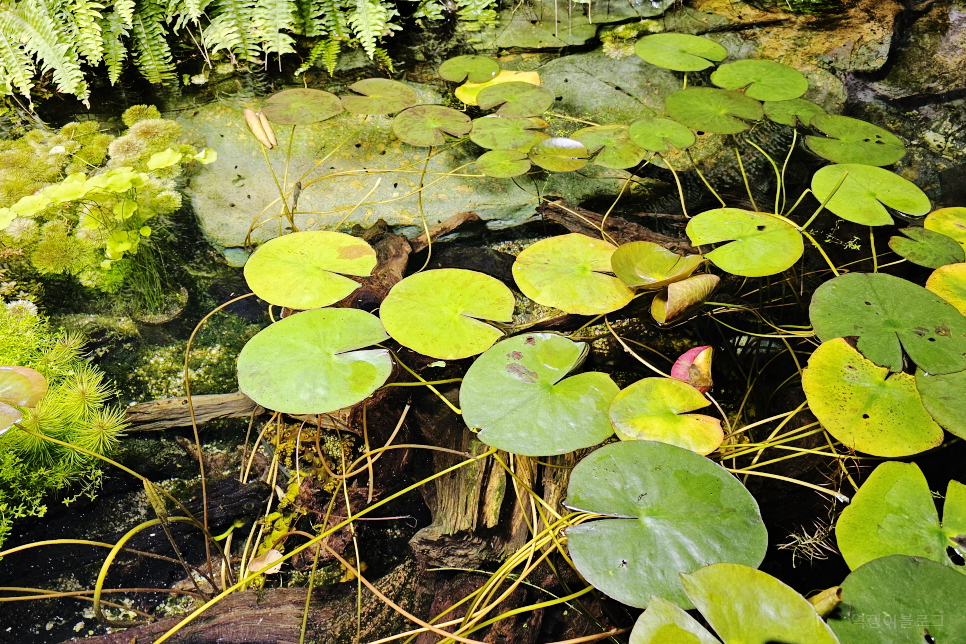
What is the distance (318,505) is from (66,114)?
2565 millimetres

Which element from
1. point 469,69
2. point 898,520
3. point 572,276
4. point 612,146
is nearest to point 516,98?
point 469,69

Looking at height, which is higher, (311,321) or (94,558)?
(311,321)

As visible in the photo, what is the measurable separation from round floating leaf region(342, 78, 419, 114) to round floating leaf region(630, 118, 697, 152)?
105 centimetres

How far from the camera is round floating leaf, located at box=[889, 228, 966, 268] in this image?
1.93 metres

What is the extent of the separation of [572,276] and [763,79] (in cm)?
165

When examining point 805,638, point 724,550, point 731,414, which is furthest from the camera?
point 731,414

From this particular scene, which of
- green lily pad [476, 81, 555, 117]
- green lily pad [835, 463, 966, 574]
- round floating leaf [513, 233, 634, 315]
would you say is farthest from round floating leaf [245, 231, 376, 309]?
green lily pad [835, 463, 966, 574]

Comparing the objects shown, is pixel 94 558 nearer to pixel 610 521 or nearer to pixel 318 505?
pixel 318 505

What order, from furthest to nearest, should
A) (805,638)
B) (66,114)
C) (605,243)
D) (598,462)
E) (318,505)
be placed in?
(66,114) < (605,243) < (318,505) < (598,462) < (805,638)

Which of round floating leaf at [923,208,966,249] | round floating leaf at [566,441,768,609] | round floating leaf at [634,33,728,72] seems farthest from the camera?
round floating leaf at [634,33,728,72]

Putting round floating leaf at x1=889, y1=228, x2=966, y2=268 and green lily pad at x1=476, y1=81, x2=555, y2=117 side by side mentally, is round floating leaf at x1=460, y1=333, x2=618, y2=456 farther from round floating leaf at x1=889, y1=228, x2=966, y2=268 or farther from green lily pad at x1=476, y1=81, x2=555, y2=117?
green lily pad at x1=476, y1=81, x2=555, y2=117

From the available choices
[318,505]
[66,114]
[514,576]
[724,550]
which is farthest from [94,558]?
[66,114]

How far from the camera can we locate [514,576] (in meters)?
1.41

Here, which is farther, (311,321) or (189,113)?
(189,113)
